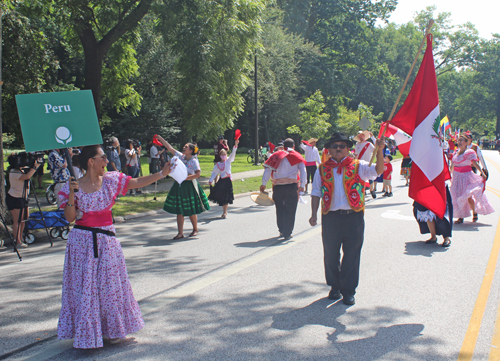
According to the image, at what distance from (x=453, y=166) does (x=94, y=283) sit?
8909 mm

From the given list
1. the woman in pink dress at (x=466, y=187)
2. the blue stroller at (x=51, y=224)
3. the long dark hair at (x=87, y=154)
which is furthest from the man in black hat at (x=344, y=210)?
the blue stroller at (x=51, y=224)

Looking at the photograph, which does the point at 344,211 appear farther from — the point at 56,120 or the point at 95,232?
the point at 56,120

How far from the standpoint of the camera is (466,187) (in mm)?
10273

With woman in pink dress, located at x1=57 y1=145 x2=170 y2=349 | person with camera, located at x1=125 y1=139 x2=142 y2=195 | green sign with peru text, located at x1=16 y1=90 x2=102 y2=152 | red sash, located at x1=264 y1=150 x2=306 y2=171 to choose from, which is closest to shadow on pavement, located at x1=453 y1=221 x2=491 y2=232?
red sash, located at x1=264 y1=150 x2=306 y2=171

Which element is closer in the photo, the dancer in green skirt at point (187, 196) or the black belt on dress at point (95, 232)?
the black belt on dress at point (95, 232)

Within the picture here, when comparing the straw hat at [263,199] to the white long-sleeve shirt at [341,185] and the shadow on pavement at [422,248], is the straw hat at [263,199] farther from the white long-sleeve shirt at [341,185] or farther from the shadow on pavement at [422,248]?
the white long-sleeve shirt at [341,185]

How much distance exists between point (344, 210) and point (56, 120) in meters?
3.22

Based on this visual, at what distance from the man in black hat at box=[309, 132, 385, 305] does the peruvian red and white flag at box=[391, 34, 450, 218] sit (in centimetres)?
71

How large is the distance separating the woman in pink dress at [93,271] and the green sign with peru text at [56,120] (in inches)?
23.6

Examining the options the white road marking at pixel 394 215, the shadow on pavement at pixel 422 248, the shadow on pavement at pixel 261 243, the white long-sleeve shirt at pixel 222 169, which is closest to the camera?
the shadow on pavement at pixel 422 248

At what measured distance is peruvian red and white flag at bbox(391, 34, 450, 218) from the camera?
5484 mm

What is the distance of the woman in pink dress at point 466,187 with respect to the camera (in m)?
10.1

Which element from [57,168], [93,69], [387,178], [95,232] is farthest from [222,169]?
[95,232]

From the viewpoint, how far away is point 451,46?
260 ft
